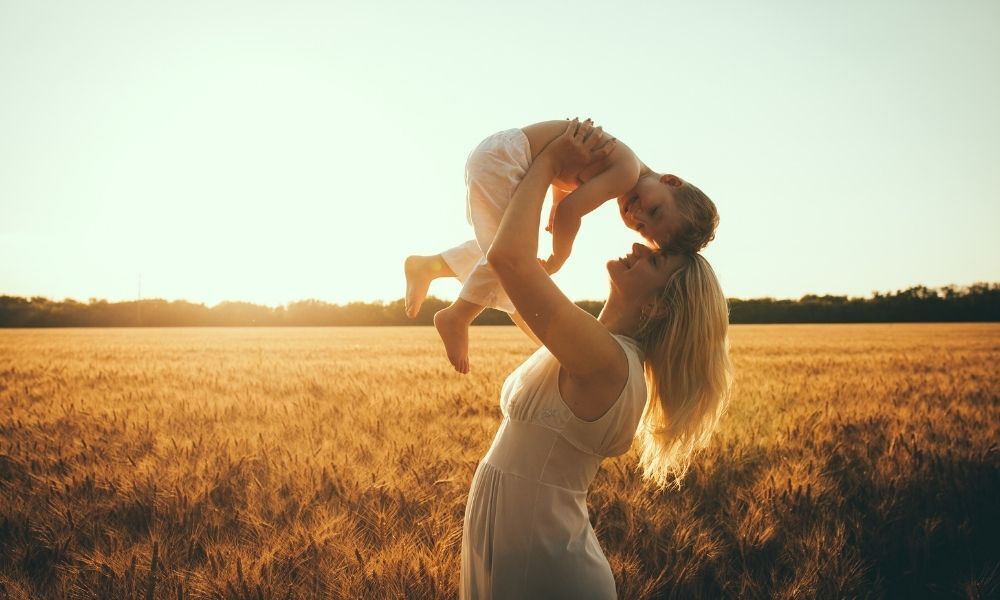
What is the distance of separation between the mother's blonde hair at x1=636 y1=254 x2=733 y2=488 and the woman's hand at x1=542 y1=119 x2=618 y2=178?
46 centimetres

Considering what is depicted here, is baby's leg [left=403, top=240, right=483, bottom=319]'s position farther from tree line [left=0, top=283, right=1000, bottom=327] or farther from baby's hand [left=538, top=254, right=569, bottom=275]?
tree line [left=0, top=283, right=1000, bottom=327]

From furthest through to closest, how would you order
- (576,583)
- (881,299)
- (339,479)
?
(881,299)
(339,479)
(576,583)

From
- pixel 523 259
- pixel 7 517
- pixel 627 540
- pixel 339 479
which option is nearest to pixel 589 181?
pixel 523 259

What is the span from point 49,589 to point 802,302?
57249 millimetres

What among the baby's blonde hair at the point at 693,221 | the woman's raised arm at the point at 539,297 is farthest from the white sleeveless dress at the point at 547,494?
the baby's blonde hair at the point at 693,221

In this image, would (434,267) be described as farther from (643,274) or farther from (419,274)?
(643,274)

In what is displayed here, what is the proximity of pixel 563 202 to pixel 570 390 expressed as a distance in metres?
0.84

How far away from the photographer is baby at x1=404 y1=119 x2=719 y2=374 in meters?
2.00

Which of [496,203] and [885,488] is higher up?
[496,203]

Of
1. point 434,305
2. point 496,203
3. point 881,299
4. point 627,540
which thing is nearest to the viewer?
point 496,203

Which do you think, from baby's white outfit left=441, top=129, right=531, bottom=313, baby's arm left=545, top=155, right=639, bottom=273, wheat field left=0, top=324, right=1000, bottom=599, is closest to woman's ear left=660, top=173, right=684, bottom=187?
baby's arm left=545, top=155, right=639, bottom=273

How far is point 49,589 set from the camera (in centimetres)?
219

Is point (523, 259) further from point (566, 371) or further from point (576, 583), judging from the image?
point (576, 583)

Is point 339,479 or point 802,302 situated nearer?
point 339,479
